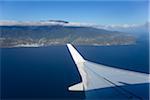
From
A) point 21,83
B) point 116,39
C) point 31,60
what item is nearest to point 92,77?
point 21,83

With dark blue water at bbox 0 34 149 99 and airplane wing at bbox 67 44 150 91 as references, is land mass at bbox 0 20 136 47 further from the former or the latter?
airplane wing at bbox 67 44 150 91

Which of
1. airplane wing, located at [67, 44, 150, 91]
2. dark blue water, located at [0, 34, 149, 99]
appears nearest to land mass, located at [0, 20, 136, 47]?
dark blue water, located at [0, 34, 149, 99]

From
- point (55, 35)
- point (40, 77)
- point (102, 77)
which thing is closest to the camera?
point (102, 77)

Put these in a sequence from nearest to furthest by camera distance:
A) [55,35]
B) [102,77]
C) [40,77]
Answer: [102,77] → [40,77] → [55,35]

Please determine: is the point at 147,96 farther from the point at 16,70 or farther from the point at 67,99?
the point at 16,70

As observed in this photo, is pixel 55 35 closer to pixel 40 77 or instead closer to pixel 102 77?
pixel 40 77

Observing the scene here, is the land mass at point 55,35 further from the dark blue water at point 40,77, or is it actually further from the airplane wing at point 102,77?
the airplane wing at point 102,77

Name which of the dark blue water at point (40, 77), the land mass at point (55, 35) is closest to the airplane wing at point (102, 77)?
the dark blue water at point (40, 77)

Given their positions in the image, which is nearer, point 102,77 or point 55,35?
point 102,77

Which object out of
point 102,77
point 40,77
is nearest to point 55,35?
point 40,77
